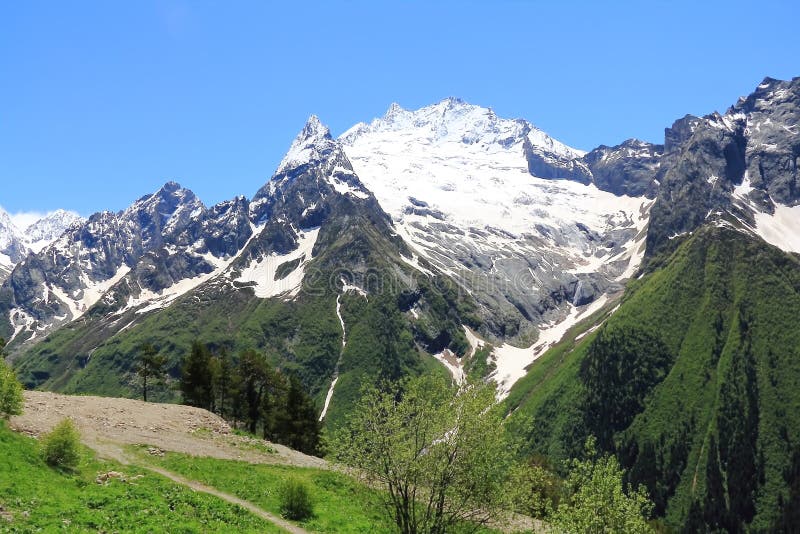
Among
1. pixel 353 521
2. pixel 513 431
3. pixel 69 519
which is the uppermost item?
pixel 513 431

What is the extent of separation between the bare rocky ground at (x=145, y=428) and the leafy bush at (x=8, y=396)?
44.9 inches

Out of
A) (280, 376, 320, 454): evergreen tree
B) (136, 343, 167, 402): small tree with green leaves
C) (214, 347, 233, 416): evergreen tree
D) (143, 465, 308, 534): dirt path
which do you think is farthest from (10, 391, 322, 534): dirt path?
(280, 376, 320, 454): evergreen tree

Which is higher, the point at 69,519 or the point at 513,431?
the point at 513,431

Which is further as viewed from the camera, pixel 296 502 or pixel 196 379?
pixel 196 379

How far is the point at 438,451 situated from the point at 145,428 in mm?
42234

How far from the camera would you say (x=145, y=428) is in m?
62.8

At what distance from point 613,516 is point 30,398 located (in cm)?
A: 5939

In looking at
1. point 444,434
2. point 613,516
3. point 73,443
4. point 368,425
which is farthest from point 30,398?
point 613,516

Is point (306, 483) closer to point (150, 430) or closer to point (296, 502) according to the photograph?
point (296, 502)

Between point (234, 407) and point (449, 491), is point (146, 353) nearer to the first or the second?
point (234, 407)

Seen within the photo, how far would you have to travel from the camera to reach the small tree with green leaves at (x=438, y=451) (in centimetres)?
3344

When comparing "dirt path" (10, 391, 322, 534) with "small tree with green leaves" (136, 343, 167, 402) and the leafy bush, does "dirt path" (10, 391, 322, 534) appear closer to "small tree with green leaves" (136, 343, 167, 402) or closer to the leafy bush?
the leafy bush

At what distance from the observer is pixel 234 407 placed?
101062 millimetres

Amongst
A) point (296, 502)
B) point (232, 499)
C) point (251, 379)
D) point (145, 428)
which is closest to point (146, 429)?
point (145, 428)
